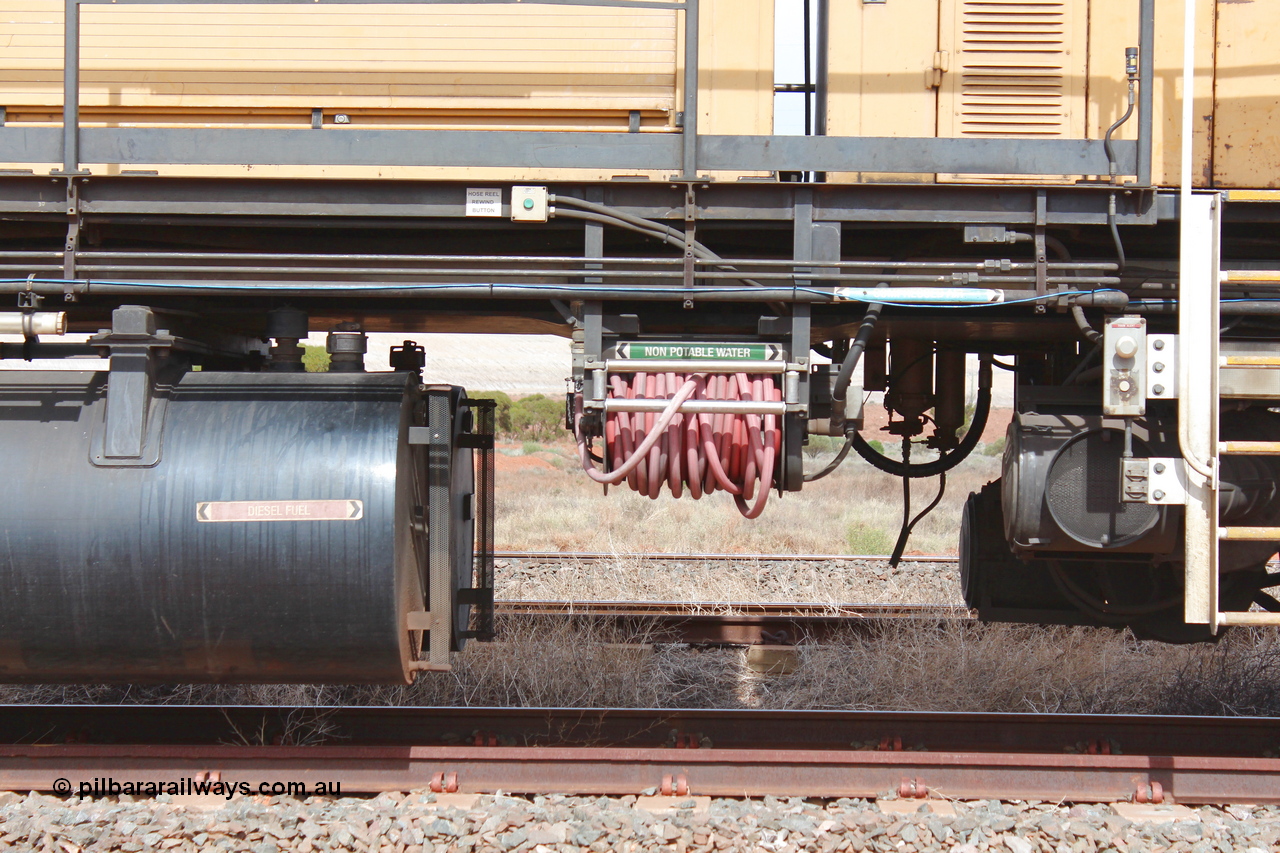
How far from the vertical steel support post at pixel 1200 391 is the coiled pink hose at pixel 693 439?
142cm

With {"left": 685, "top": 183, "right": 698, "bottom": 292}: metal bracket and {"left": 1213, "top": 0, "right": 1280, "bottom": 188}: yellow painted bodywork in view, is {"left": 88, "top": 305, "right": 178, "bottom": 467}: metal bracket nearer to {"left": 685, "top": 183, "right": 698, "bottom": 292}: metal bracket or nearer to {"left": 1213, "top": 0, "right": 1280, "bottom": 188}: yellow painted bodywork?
{"left": 685, "top": 183, "right": 698, "bottom": 292}: metal bracket

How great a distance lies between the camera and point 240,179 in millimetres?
3291

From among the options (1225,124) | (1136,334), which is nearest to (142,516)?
(1136,334)

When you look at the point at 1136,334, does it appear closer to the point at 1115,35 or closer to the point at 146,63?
the point at 1115,35

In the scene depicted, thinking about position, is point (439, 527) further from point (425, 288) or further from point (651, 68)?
point (651, 68)

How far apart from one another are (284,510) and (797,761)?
7.52ft

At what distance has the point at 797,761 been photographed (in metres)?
3.71

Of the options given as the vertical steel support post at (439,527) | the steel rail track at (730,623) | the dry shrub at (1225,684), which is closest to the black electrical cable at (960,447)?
the steel rail track at (730,623)

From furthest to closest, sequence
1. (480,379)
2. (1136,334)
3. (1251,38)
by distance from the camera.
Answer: (480,379), (1251,38), (1136,334)

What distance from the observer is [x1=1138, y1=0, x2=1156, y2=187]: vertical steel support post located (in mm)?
3180

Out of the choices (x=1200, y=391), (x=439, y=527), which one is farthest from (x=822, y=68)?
(x=439, y=527)

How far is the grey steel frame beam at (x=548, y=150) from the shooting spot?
3.26 m

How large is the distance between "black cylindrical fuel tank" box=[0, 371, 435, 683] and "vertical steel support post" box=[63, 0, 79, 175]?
896 millimetres

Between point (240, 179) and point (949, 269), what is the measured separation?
8.78ft
